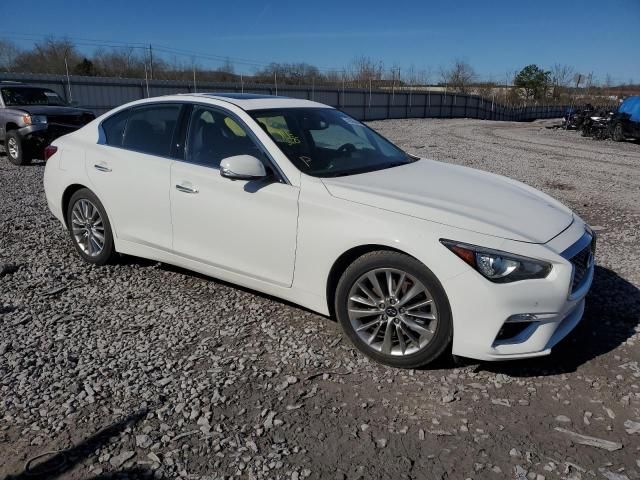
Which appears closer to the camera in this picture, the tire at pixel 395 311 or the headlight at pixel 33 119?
the tire at pixel 395 311

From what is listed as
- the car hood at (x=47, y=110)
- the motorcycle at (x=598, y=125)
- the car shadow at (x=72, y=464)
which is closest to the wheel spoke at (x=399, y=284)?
the car shadow at (x=72, y=464)

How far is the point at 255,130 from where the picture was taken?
3.90m

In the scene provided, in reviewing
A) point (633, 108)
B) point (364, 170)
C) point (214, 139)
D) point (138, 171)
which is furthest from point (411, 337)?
point (633, 108)

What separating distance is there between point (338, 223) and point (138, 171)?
6.53 feet

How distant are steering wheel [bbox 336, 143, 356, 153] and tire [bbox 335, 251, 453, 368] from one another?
1.23 metres

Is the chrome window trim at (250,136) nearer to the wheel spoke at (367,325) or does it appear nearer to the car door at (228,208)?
the car door at (228,208)

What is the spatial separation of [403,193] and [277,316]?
140 cm

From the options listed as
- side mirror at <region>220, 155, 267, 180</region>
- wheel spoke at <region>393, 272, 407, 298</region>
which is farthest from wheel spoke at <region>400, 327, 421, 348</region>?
side mirror at <region>220, 155, 267, 180</region>

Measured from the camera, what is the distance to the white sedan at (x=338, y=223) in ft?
9.95

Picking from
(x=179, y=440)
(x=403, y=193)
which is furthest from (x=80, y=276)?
(x=403, y=193)

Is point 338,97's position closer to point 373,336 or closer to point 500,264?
point 373,336

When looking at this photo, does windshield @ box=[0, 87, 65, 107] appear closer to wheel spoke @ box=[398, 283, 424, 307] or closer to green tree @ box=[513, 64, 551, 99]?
wheel spoke @ box=[398, 283, 424, 307]

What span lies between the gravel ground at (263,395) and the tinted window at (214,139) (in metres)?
1.18

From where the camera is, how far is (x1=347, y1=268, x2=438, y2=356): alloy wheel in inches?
126
